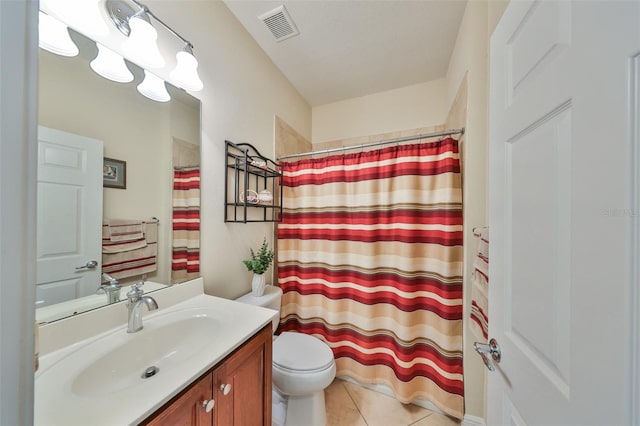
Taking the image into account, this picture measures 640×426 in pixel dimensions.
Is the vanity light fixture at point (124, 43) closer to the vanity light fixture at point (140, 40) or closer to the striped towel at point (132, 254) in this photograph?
the vanity light fixture at point (140, 40)

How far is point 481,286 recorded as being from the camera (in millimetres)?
979

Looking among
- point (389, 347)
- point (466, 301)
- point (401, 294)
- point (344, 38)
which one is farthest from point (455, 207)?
point (344, 38)

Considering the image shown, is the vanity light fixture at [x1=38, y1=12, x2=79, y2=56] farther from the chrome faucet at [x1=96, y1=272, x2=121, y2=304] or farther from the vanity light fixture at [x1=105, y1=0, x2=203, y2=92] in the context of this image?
the chrome faucet at [x1=96, y1=272, x2=121, y2=304]

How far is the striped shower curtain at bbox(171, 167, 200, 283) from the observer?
1097 millimetres

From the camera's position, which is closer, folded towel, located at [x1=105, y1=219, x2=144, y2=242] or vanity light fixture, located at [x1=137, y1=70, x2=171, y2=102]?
folded towel, located at [x1=105, y1=219, x2=144, y2=242]

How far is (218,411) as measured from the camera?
0.73 metres

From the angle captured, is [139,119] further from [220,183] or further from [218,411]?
[218,411]

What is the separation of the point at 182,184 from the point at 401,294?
1.48 m

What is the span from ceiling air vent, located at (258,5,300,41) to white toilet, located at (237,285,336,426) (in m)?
1.85

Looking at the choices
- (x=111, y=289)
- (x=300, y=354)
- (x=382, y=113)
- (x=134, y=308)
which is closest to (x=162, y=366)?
(x=134, y=308)

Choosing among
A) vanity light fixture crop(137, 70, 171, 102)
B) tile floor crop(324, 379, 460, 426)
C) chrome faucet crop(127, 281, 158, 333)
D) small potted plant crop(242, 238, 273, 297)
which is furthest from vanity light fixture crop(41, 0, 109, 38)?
tile floor crop(324, 379, 460, 426)

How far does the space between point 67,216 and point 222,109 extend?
3.05ft

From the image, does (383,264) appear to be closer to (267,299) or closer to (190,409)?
(267,299)

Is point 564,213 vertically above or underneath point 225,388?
above
